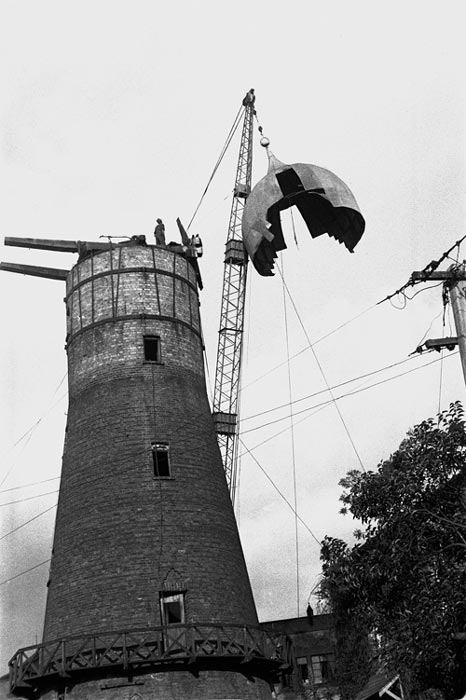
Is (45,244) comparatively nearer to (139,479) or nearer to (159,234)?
(159,234)

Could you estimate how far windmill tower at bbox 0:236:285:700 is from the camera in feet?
74.0

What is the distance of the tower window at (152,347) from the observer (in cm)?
2788

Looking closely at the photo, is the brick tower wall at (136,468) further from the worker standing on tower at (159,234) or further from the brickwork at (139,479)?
the worker standing on tower at (159,234)

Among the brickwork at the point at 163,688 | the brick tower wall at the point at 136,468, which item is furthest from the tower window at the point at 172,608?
the brickwork at the point at 163,688

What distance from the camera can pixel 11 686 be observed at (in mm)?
24172

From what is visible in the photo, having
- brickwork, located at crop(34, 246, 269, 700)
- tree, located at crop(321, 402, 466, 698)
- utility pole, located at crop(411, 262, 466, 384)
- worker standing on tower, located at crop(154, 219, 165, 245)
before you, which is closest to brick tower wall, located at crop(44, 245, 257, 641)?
brickwork, located at crop(34, 246, 269, 700)

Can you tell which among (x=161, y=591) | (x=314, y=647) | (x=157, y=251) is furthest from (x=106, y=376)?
(x=314, y=647)

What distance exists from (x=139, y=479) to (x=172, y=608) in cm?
396

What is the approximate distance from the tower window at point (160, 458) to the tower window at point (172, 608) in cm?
372

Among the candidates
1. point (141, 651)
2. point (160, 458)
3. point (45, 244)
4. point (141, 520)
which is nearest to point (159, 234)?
point (45, 244)

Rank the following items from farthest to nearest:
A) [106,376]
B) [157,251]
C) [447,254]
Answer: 1. [157,251]
2. [106,376]
3. [447,254]

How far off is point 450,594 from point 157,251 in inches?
680

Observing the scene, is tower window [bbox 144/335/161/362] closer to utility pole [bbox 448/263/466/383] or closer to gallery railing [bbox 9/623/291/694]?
gallery railing [bbox 9/623/291/694]

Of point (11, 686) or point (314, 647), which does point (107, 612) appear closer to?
point (11, 686)
